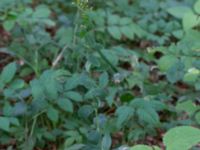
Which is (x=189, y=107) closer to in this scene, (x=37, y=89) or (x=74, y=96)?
(x=74, y=96)

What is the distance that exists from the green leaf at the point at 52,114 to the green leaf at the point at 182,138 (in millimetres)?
840

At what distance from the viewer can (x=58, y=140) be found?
2316 mm

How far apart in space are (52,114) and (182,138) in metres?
0.90

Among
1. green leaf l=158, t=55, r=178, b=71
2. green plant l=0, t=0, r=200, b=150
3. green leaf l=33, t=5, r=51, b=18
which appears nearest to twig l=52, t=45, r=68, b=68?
green plant l=0, t=0, r=200, b=150

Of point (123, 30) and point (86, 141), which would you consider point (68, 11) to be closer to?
point (123, 30)

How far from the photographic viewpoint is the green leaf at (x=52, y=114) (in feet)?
6.88

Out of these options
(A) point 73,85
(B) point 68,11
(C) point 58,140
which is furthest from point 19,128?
(B) point 68,11

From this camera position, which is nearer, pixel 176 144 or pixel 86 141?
pixel 176 144

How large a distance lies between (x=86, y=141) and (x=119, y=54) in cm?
66

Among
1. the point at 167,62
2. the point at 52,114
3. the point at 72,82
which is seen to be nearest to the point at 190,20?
the point at 167,62

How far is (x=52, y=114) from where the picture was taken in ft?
6.92

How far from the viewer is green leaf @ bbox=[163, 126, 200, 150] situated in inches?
Answer: 50.7

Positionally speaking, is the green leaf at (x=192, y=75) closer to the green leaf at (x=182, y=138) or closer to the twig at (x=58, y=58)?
the twig at (x=58, y=58)

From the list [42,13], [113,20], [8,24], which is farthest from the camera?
[113,20]
